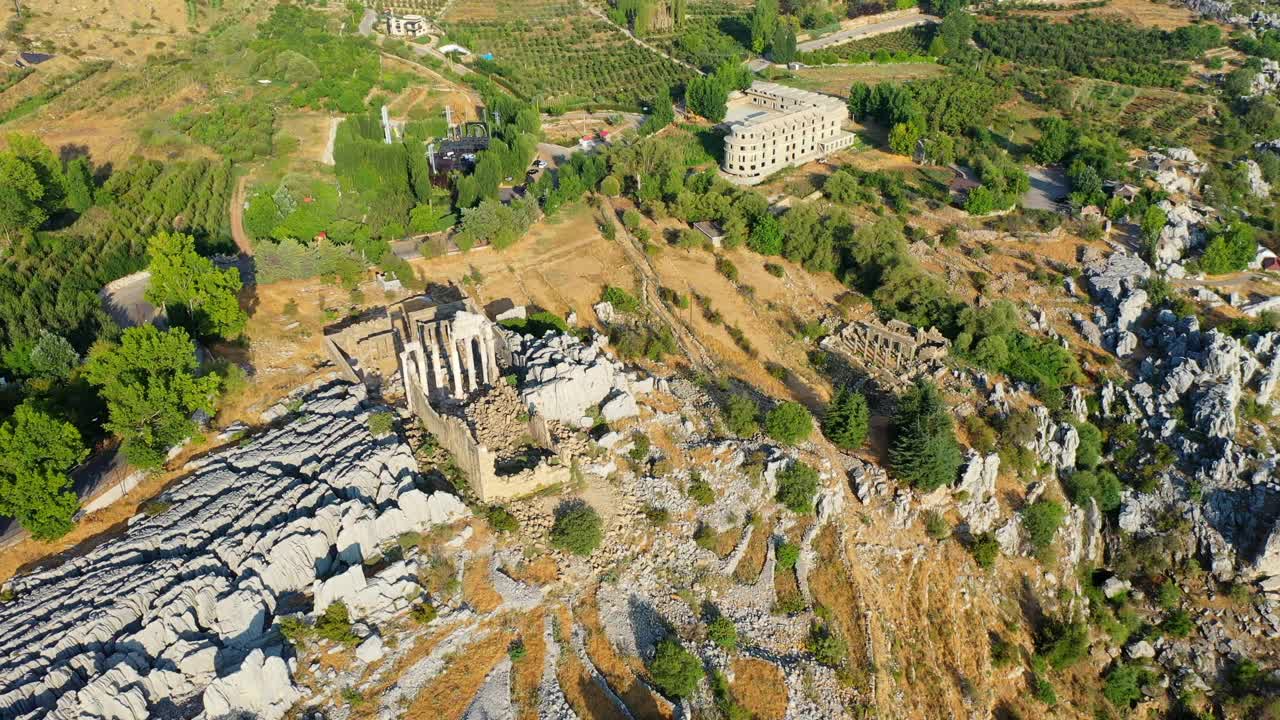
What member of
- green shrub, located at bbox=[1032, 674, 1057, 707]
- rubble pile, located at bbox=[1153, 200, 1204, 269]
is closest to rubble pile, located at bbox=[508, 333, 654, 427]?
green shrub, located at bbox=[1032, 674, 1057, 707]

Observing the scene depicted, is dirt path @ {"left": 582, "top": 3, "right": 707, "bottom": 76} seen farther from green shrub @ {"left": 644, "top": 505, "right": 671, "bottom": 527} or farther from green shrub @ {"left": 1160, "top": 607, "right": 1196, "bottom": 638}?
green shrub @ {"left": 1160, "top": 607, "right": 1196, "bottom": 638}

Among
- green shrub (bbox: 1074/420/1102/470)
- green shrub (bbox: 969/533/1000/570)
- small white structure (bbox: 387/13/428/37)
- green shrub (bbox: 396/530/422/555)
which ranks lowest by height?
green shrub (bbox: 1074/420/1102/470)

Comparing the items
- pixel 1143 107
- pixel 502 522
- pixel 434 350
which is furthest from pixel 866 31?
pixel 502 522

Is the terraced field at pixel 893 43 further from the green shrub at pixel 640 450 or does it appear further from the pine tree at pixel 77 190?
the green shrub at pixel 640 450

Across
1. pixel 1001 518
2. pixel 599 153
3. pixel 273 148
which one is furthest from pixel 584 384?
pixel 273 148

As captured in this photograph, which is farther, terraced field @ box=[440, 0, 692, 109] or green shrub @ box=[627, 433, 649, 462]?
terraced field @ box=[440, 0, 692, 109]

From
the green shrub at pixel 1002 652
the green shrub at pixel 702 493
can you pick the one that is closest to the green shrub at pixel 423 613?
the green shrub at pixel 702 493

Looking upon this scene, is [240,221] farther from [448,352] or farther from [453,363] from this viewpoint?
[453,363]
